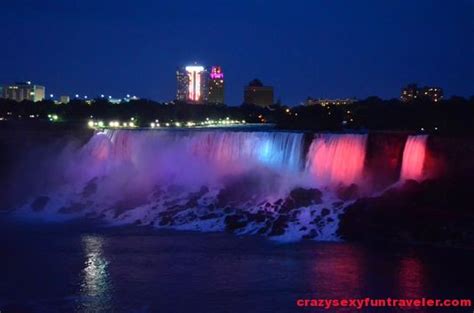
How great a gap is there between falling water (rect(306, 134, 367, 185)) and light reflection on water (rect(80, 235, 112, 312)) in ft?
35.7

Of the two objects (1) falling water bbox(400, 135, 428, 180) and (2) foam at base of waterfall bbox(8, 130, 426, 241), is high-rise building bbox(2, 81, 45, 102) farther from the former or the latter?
(1) falling water bbox(400, 135, 428, 180)

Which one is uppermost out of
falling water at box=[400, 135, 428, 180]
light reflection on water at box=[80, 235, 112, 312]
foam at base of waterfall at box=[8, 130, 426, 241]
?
falling water at box=[400, 135, 428, 180]

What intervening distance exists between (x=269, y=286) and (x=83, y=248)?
7014 millimetres

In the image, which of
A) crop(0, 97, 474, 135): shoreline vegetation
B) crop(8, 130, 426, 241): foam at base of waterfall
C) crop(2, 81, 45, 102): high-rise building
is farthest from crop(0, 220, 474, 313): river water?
crop(2, 81, 45, 102): high-rise building

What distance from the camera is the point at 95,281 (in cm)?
1731

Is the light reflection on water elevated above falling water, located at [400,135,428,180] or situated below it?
below

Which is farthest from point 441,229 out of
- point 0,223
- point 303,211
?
point 0,223

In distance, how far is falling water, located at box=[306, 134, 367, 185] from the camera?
28.0 meters

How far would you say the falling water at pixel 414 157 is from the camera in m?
26.3

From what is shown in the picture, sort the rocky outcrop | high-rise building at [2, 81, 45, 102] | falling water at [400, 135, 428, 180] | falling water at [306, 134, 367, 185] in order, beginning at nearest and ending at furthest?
the rocky outcrop, falling water at [400, 135, 428, 180], falling water at [306, 134, 367, 185], high-rise building at [2, 81, 45, 102]

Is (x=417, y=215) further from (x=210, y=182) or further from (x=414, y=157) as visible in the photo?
(x=210, y=182)

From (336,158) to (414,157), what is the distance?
11.6 ft

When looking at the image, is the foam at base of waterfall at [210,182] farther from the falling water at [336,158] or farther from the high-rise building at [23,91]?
the high-rise building at [23,91]

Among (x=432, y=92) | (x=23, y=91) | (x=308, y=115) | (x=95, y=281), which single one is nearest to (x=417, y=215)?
(x=95, y=281)
